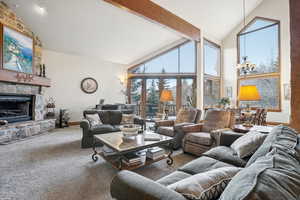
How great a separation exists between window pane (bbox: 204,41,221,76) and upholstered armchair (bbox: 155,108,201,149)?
11.0 ft

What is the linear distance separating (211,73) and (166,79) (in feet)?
6.70

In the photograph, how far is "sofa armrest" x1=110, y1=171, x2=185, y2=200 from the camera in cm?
76

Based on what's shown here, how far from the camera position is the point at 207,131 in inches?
126

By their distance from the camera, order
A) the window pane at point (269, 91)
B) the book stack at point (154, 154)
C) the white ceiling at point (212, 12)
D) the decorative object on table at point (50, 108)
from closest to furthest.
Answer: the book stack at point (154, 154), the white ceiling at point (212, 12), the decorative object on table at point (50, 108), the window pane at point (269, 91)

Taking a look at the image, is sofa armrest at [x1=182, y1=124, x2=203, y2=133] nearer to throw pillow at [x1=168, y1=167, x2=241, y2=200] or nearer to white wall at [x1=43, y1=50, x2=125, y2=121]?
throw pillow at [x1=168, y1=167, x2=241, y2=200]

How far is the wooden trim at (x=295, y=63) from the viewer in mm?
1717

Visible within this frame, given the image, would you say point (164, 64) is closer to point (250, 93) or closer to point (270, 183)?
point (250, 93)

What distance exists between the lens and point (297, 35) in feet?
5.67

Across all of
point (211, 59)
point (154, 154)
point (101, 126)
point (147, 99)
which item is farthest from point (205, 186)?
point (211, 59)

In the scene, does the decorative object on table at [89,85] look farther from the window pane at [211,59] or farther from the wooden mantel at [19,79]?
the window pane at [211,59]

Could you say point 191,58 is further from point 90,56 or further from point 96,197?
point 96,197

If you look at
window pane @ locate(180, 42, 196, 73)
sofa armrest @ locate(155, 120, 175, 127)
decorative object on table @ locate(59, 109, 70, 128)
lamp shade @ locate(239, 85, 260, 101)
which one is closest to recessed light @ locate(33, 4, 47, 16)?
decorative object on table @ locate(59, 109, 70, 128)

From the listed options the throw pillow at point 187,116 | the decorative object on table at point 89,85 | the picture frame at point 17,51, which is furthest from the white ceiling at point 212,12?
the decorative object on table at point 89,85

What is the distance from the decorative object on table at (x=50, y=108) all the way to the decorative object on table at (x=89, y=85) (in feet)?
4.01
